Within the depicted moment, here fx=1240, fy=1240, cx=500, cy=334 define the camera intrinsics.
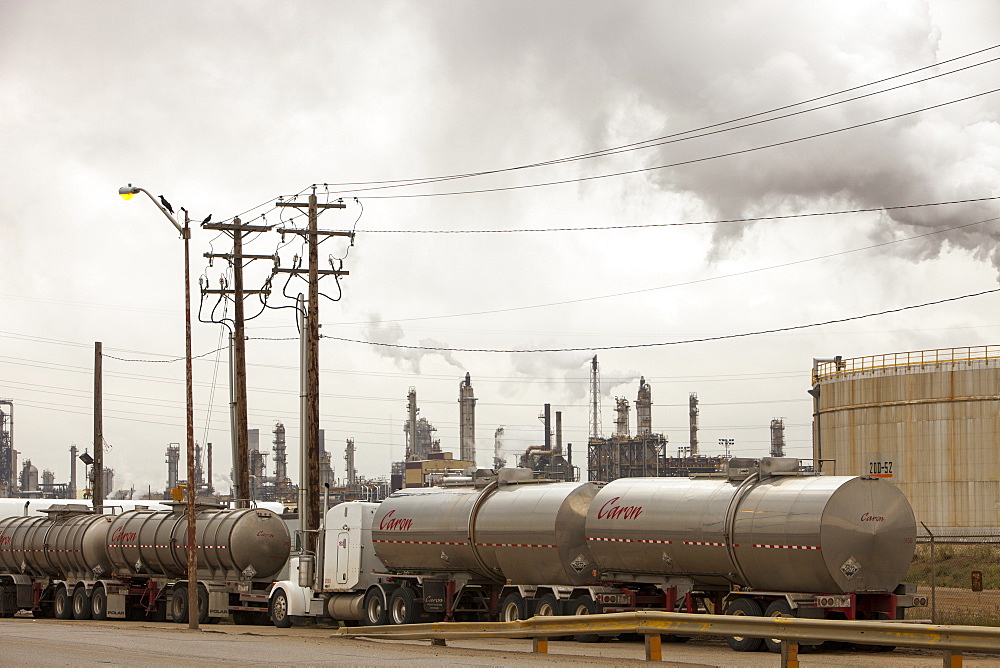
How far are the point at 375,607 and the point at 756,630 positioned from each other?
17.8 meters

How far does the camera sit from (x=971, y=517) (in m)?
50.7

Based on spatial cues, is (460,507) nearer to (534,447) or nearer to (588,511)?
(588,511)

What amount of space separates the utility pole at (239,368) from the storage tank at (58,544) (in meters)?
4.41

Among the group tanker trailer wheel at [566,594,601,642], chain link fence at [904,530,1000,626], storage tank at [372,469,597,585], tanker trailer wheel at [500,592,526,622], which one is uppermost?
storage tank at [372,469,597,585]

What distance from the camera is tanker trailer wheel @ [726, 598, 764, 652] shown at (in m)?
22.4

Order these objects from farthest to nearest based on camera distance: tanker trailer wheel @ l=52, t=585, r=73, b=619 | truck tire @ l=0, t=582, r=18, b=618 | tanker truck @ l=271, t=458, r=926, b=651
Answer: truck tire @ l=0, t=582, r=18, b=618
tanker trailer wheel @ l=52, t=585, r=73, b=619
tanker truck @ l=271, t=458, r=926, b=651

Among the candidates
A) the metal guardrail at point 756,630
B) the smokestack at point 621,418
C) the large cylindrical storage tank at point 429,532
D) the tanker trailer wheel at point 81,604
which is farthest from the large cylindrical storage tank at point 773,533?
the smokestack at point 621,418

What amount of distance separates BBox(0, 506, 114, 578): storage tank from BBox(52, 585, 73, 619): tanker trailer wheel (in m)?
0.59

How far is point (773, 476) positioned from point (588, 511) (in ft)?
13.7

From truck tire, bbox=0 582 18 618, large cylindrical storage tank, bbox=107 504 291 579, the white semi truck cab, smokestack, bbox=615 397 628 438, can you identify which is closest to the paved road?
the white semi truck cab

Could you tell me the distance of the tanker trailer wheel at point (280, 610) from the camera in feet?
110

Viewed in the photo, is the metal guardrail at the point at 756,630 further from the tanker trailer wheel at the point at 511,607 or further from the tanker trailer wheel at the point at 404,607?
the tanker trailer wheel at the point at 404,607

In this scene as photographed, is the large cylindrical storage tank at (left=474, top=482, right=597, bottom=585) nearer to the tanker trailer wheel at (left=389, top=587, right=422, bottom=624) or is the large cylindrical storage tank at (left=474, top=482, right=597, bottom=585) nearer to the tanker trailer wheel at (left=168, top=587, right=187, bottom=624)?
the tanker trailer wheel at (left=389, top=587, right=422, bottom=624)

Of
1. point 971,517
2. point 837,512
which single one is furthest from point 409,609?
point 971,517
